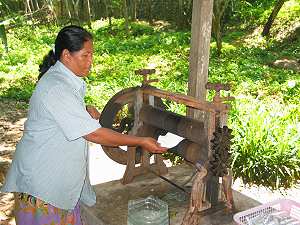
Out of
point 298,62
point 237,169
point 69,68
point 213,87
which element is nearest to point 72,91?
point 69,68

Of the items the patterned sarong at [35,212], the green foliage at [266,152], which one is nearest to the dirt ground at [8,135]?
the patterned sarong at [35,212]

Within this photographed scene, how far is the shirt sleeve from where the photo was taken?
244cm

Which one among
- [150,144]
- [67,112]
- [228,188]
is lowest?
[228,188]

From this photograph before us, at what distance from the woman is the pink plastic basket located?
1.03 m

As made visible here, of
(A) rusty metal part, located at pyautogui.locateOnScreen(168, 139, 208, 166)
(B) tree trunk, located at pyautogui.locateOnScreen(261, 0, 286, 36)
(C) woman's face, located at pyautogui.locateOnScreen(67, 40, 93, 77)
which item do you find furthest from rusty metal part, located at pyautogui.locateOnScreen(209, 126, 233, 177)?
(B) tree trunk, located at pyautogui.locateOnScreen(261, 0, 286, 36)

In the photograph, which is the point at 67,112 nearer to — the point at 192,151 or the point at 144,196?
the point at 192,151

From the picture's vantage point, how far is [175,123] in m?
3.62

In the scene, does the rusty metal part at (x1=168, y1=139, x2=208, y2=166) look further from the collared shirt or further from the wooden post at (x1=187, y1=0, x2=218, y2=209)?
the collared shirt

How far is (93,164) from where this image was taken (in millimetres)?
6102

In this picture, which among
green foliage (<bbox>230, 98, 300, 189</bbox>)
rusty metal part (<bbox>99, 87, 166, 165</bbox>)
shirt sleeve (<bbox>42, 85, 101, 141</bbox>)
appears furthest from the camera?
green foliage (<bbox>230, 98, 300, 189</bbox>)

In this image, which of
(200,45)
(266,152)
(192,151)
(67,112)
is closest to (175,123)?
(192,151)

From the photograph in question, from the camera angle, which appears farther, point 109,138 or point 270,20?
point 270,20

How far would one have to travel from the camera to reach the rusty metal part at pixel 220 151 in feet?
10.3

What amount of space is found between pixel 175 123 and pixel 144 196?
0.97 m
